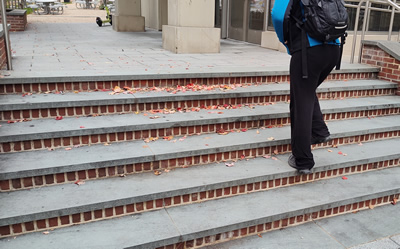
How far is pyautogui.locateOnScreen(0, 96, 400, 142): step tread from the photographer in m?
3.40

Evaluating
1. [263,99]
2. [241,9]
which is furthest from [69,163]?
[241,9]

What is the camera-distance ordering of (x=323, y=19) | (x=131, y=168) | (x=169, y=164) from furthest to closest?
(x=169, y=164) < (x=131, y=168) < (x=323, y=19)

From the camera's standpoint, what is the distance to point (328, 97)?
5.14 meters

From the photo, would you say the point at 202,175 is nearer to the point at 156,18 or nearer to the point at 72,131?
the point at 72,131

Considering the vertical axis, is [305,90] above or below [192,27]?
below

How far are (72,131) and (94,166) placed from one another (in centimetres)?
52

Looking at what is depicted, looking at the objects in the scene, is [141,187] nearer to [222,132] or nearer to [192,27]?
[222,132]

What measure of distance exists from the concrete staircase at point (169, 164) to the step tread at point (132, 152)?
0.01 meters

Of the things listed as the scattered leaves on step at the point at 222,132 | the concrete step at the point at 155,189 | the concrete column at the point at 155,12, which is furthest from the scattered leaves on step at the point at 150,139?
the concrete column at the point at 155,12

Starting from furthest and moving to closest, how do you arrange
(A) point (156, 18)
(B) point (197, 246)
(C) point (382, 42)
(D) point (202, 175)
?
(A) point (156, 18) < (C) point (382, 42) < (D) point (202, 175) < (B) point (197, 246)

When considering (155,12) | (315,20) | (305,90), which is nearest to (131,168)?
(305,90)

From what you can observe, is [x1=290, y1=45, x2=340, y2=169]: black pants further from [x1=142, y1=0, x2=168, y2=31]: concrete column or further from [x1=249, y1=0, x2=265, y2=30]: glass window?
[x1=142, y1=0, x2=168, y2=31]: concrete column

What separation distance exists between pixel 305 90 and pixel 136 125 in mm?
1681

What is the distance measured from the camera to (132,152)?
134 inches
